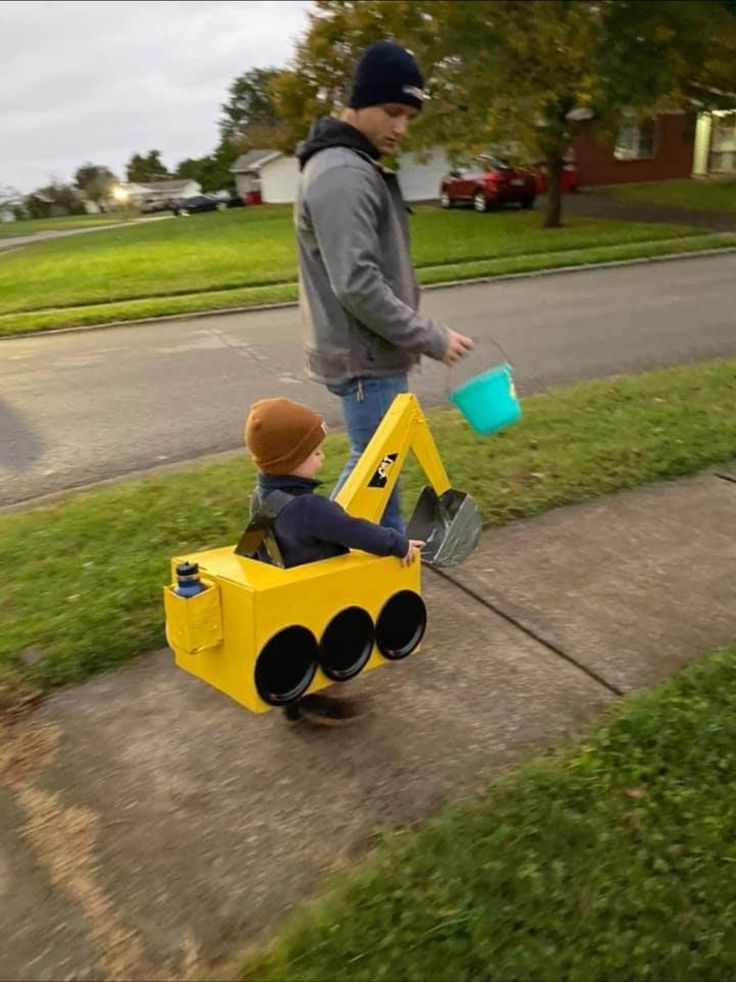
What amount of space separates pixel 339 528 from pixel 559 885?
1.14 meters

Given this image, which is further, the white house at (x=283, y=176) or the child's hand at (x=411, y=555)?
the white house at (x=283, y=176)

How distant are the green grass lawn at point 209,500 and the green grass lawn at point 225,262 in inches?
288

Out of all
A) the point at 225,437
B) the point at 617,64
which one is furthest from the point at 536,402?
the point at 617,64

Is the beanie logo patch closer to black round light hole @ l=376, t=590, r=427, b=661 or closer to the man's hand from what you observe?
the man's hand

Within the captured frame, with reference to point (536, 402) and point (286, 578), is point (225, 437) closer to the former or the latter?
point (536, 402)

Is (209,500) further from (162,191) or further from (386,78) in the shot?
(162,191)

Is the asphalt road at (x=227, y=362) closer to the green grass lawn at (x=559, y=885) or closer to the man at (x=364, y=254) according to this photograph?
the man at (x=364, y=254)

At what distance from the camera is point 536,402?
688 centimetres

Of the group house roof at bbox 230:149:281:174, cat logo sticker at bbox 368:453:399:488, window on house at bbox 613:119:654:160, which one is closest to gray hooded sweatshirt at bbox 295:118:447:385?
cat logo sticker at bbox 368:453:399:488

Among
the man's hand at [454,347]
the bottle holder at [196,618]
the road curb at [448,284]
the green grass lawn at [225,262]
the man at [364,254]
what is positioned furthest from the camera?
the green grass lawn at [225,262]

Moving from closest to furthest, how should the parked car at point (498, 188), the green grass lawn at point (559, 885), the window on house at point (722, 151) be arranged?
the green grass lawn at point (559, 885) < the parked car at point (498, 188) < the window on house at point (722, 151)

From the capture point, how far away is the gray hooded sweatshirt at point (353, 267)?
3.05 m

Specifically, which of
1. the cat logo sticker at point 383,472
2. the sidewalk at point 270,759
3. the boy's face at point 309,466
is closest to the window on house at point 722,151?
the sidewalk at point 270,759

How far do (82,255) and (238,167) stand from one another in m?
45.6
